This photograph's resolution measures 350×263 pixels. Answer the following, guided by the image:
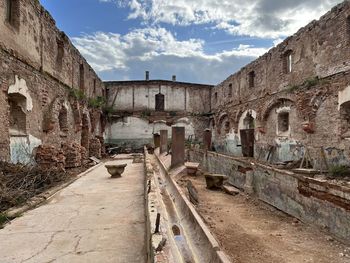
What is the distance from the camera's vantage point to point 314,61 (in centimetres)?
1249

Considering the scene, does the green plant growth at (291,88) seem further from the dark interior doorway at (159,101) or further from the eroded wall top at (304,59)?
the dark interior doorway at (159,101)

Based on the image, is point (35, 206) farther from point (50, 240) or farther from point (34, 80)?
point (34, 80)

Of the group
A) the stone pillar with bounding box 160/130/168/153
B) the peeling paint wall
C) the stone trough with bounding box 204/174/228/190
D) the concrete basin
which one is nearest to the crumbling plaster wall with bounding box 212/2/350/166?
the stone trough with bounding box 204/174/228/190

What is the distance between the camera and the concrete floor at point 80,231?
3738 millimetres

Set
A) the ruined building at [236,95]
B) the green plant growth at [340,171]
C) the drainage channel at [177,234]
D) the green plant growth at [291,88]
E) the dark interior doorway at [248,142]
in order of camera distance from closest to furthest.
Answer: the drainage channel at [177,234]
the ruined building at [236,95]
the green plant growth at [340,171]
the green plant growth at [291,88]
the dark interior doorway at [248,142]

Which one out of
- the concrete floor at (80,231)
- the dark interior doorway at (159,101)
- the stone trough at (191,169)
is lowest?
the concrete floor at (80,231)

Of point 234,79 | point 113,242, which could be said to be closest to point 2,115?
point 113,242

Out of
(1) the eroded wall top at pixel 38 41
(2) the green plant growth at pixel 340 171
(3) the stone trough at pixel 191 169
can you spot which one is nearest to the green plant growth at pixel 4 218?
(1) the eroded wall top at pixel 38 41

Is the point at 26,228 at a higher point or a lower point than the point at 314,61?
lower

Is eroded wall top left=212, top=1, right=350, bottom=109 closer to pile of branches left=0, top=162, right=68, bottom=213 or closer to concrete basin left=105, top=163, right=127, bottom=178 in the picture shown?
concrete basin left=105, top=163, right=127, bottom=178

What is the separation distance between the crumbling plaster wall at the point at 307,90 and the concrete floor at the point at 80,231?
26.5ft

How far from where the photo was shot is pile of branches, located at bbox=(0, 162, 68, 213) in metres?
5.73

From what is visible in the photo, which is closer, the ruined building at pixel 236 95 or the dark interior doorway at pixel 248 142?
the ruined building at pixel 236 95

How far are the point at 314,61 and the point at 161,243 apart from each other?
11625 mm
